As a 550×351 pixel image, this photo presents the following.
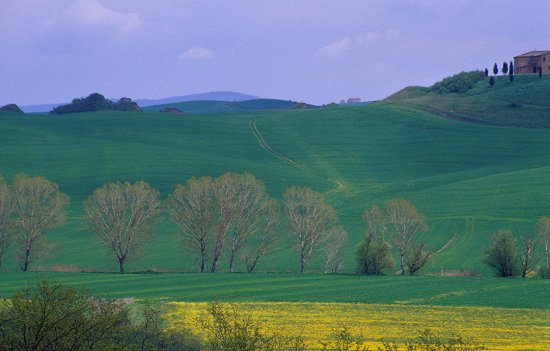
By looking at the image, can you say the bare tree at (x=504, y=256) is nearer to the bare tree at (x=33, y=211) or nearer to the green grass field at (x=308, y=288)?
the green grass field at (x=308, y=288)

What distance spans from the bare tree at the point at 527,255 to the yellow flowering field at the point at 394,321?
1899 cm

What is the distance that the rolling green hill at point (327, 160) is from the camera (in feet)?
273

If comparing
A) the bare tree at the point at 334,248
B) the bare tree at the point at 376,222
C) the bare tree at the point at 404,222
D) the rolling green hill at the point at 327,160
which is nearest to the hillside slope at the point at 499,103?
the rolling green hill at the point at 327,160

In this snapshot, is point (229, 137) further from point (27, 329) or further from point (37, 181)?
point (27, 329)

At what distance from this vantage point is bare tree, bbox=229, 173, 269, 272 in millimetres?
76438

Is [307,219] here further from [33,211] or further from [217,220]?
[33,211]

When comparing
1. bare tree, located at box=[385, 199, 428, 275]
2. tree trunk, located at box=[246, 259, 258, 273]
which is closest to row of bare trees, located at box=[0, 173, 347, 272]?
tree trunk, located at box=[246, 259, 258, 273]

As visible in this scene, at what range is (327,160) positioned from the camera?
399ft

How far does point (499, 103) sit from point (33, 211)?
87.9m

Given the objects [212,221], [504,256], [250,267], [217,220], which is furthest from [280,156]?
[504,256]

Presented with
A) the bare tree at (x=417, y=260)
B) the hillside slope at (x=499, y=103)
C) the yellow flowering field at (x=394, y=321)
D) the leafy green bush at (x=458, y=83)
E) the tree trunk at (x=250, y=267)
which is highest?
the leafy green bush at (x=458, y=83)

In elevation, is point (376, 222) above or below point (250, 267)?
above

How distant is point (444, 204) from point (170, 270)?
103ft

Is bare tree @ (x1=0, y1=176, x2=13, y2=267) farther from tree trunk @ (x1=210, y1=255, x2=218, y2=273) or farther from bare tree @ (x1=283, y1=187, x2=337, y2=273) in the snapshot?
bare tree @ (x1=283, y1=187, x2=337, y2=273)
